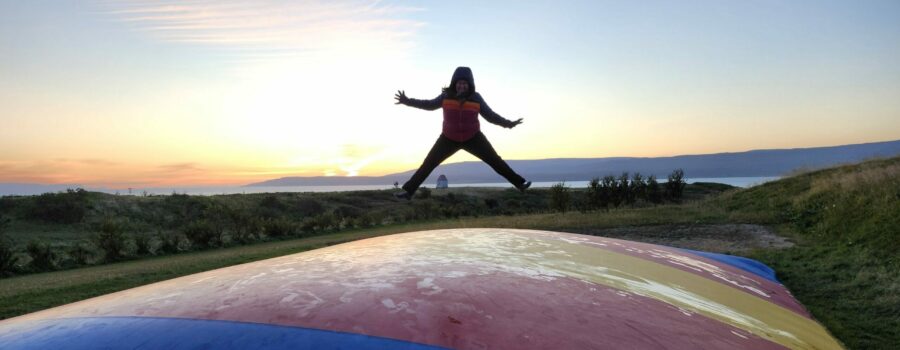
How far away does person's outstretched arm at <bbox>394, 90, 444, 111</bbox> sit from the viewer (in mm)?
4223

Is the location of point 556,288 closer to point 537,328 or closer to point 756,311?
point 537,328

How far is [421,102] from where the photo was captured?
14.0ft

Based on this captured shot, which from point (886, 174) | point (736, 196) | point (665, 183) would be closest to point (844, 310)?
point (886, 174)

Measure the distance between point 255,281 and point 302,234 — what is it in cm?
1715

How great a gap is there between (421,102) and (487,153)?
2.26ft

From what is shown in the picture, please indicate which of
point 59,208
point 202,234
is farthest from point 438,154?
point 59,208

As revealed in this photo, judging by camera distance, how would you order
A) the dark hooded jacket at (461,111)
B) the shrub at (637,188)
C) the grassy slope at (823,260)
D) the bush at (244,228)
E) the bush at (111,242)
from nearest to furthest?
1. the dark hooded jacket at (461,111)
2. the grassy slope at (823,260)
3. the bush at (111,242)
4. the bush at (244,228)
5. the shrub at (637,188)

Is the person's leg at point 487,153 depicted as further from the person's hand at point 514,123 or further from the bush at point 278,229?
the bush at point 278,229

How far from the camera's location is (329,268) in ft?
10.2

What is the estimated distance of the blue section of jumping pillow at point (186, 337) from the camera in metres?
2.00

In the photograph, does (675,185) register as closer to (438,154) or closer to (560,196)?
(560,196)

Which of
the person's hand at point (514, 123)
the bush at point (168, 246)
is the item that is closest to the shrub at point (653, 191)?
the bush at point (168, 246)

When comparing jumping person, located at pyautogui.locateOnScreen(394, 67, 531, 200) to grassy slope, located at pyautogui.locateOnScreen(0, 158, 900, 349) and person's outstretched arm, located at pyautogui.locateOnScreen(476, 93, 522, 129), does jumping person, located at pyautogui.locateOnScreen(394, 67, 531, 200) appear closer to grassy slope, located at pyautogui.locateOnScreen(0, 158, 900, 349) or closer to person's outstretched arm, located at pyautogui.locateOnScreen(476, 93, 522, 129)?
person's outstretched arm, located at pyautogui.locateOnScreen(476, 93, 522, 129)

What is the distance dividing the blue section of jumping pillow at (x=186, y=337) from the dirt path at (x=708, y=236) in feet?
33.8
